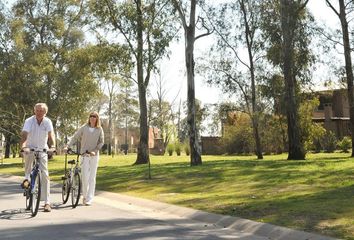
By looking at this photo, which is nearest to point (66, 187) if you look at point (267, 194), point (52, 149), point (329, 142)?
point (52, 149)

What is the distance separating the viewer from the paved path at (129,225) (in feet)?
26.1

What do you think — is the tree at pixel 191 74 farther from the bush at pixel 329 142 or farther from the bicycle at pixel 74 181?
the bush at pixel 329 142

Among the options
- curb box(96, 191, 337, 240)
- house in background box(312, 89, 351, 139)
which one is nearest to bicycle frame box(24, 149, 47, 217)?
curb box(96, 191, 337, 240)

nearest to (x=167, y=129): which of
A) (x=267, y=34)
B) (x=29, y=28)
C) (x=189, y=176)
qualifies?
(x=29, y=28)

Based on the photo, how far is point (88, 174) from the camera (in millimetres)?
11719

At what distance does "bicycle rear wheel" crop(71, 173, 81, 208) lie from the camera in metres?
11.3

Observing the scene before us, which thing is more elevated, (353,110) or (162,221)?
(353,110)

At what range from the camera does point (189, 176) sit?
62.2 ft

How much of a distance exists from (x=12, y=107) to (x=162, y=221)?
3672cm

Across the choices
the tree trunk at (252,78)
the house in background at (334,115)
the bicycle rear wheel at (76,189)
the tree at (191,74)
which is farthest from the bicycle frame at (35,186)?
the house in background at (334,115)

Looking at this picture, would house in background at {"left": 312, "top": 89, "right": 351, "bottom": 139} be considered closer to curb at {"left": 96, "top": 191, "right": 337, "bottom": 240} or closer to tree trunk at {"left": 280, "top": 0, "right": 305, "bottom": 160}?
tree trunk at {"left": 280, "top": 0, "right": 305, "bottom": 160}

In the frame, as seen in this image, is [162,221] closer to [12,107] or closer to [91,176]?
[91,176]

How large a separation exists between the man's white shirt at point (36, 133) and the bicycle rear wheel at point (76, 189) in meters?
1.51

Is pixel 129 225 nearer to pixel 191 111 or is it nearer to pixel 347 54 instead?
Result: pixel 191 111
